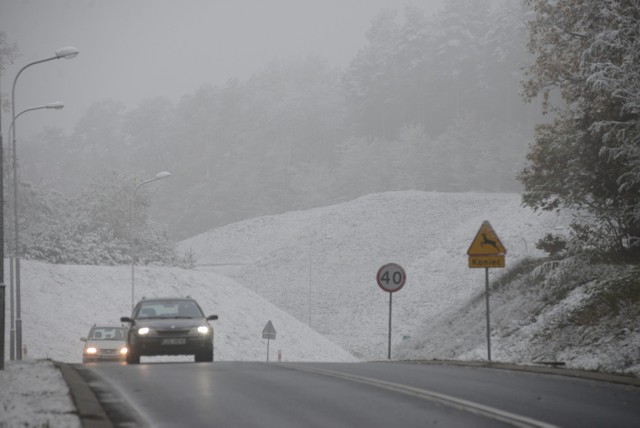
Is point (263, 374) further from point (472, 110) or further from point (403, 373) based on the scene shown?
point (472, 110)

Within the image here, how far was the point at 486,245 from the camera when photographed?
20.7 metres

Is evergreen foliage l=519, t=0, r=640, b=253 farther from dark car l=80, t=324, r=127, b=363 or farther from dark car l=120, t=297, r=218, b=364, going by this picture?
dark car l=80, t=324, r=127, b=363

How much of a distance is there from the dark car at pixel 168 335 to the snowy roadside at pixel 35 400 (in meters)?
6.63

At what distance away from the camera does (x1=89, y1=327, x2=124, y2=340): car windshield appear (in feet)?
107

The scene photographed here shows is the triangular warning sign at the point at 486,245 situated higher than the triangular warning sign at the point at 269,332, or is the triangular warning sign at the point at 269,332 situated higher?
the triangular warning sign at the point at 486,245

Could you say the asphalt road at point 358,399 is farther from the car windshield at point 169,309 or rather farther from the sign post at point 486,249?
the car windshield at point 169,309

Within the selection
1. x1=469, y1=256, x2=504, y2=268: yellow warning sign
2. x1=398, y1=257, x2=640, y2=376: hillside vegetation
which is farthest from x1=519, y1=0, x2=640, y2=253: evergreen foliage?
x1=469, y1=256, x2=504, y2=268: yellow warning sign

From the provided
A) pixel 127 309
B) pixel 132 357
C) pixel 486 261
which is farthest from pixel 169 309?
pixel 127 309

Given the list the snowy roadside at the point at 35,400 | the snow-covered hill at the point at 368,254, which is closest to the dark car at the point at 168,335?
the snowy roadside at the point at 35,400

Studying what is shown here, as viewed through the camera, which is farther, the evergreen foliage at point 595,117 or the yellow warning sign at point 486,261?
the evergreen foliage at point 595,117

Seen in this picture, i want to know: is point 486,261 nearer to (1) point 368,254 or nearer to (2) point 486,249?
(2) point 486,249

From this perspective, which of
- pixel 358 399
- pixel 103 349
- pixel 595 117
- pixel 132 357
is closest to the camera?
pixel 358 399

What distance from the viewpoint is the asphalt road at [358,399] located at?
925 centimetres

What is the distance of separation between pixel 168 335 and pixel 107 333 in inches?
497
